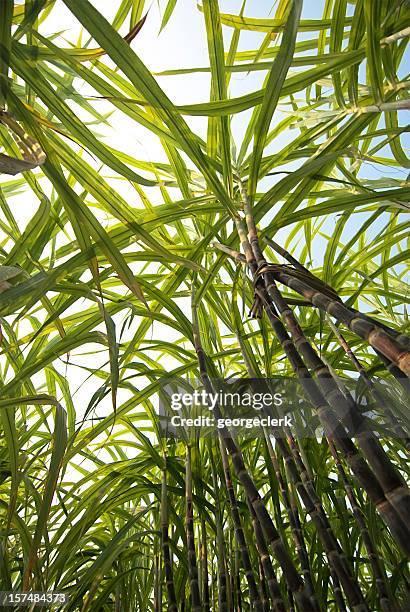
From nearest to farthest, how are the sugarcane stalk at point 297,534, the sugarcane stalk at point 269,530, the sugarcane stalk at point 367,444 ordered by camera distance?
1. the sugarcane stalk at point 367,444
2. the sugarcane stalk at point 269,530
3. the sugarcane stalk at point 297,534

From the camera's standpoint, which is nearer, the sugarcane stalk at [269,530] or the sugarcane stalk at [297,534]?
the sugarcane stalk at [269,530]

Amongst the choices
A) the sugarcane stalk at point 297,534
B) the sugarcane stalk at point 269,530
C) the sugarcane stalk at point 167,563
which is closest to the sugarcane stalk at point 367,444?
the sugarcane stalk at point 269,530

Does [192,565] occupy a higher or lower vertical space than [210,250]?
lower

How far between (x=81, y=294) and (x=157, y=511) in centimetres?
59

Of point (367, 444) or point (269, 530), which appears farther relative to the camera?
point (269, 530)

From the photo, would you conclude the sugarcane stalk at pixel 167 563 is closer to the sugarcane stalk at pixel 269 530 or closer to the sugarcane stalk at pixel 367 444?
the sugarcane stalk at pixel 269 530

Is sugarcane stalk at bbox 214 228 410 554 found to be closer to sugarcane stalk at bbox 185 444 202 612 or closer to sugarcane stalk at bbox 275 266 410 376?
sugarcane stalk at bbox 275 266 410 376

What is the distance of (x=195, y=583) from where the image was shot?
652 mm

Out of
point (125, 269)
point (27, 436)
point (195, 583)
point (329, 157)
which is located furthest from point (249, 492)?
point (27, 436)

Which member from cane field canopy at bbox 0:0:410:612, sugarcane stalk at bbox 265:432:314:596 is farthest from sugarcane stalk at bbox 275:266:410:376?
sugarcane stalk at bbox 265:432:314:596

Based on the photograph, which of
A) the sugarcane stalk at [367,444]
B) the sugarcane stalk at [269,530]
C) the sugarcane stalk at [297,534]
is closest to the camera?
the sugarcane stalk at [367,444]

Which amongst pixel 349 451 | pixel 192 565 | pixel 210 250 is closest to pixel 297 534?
pixel 192 565

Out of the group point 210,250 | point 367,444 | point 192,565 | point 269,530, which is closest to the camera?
point 367,444

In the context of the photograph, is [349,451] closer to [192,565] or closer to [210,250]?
[192,565]
